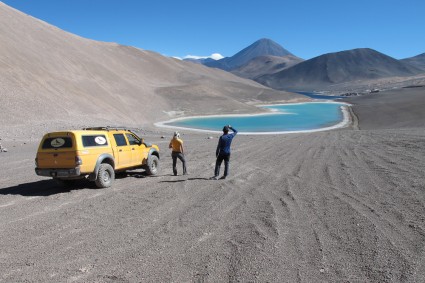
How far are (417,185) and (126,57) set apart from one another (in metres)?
141

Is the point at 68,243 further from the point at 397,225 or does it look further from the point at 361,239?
the point at 397,225

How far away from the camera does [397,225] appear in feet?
26.4

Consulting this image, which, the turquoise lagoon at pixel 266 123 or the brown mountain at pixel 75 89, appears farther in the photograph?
the turquoise lagoon at pixel 266 123

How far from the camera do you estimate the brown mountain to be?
4459 centimetres

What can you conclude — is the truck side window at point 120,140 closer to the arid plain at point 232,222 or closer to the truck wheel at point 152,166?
the arid plain at point 232,222

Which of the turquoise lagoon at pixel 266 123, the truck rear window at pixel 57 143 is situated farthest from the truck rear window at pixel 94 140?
the turquoise lagoon at pixel 266 123

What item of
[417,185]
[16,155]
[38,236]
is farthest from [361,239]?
[16,155]

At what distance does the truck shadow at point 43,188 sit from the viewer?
11.8 meters

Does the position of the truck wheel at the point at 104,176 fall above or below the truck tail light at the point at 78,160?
below

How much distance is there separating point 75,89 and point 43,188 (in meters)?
51.7

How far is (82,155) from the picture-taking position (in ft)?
38.0

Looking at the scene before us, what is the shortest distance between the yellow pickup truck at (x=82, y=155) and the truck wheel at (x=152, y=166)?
4.58 ft

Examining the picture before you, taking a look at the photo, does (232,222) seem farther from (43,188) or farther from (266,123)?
(266,123)

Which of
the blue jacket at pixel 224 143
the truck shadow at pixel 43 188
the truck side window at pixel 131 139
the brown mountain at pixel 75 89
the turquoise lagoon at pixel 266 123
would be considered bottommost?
the turquoise lagoon at pixel 266 123
